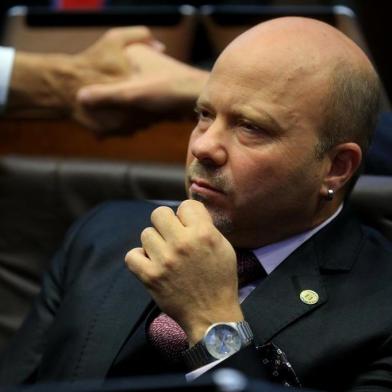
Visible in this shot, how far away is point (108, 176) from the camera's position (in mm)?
1373

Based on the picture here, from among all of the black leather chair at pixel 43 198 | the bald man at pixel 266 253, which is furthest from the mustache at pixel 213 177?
the black leather chair at pixel 43 198

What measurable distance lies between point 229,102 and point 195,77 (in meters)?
0.41

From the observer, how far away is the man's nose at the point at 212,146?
1.03 m

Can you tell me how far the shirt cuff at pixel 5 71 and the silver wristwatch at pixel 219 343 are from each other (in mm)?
849

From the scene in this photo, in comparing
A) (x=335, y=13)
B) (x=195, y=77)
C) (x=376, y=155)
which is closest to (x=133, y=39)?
(x=195, y=77)

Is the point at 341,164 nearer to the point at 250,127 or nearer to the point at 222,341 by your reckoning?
the point at 250,127

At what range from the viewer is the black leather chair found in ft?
4.50

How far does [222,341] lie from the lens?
917 mm

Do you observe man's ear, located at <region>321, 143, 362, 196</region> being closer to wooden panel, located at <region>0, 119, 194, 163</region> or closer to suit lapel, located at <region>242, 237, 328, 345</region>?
suit lapel, located at <region>242, 237, 328, 345</region>

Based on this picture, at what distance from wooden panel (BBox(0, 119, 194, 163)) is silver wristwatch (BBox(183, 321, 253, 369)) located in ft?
2.20

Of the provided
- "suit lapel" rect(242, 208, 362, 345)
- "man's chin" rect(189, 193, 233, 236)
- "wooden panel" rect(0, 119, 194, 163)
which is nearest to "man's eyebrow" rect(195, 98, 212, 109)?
"man's chin" rect(189, 193, 233, 236)

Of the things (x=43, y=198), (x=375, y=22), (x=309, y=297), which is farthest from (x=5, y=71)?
(x=375, y=22)

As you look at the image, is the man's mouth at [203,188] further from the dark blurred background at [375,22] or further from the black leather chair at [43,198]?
the dark blurred background at [375,22]

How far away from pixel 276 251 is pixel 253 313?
115 millimetres
